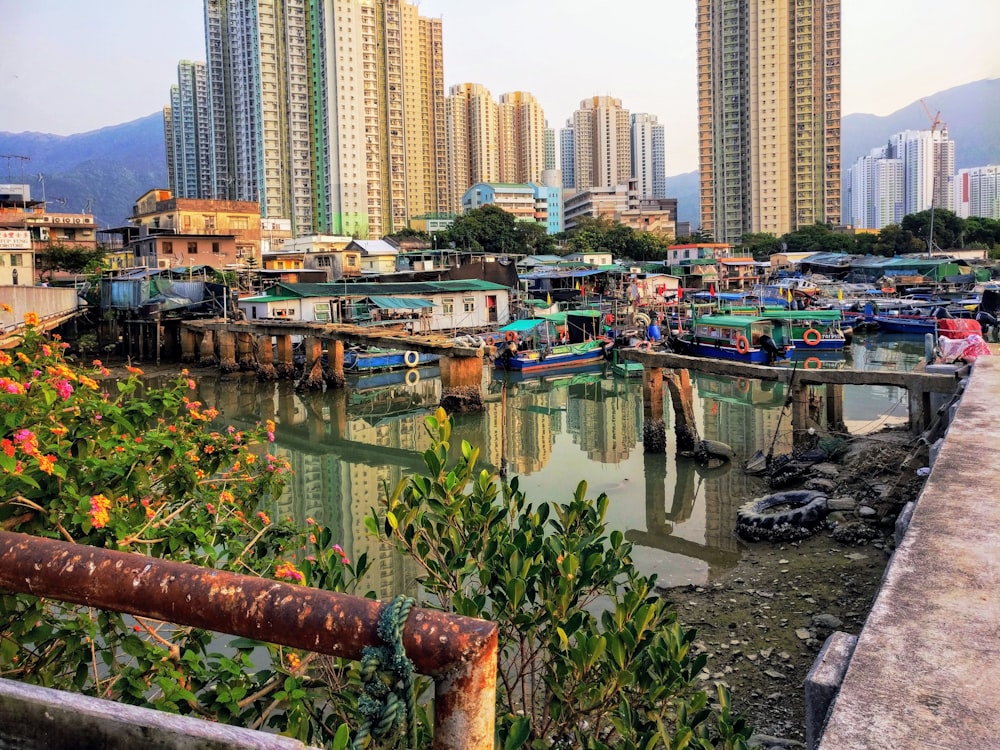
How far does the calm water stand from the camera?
34.7ft

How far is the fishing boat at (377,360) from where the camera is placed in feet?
85.4

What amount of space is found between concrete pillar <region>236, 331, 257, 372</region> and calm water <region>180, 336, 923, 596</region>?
1.34 metres

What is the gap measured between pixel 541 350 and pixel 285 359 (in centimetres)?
810

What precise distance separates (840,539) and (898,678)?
6.68 m

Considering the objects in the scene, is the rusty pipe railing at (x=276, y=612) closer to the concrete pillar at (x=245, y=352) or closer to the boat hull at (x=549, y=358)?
the boat hull at (x=549, y=358)

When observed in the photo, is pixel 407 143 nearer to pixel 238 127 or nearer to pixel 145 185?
pixel 238 127

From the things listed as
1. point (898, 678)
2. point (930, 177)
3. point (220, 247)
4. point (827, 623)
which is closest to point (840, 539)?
point (827, 623)

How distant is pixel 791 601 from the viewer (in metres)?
7.42

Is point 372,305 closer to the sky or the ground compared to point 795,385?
closer to the sky

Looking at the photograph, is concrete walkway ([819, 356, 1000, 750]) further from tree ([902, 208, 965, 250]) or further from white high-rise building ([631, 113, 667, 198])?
white high-rise building ([631, 113, 667, 198])

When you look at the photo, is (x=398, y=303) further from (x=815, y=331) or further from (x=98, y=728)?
(x=98, y=728)

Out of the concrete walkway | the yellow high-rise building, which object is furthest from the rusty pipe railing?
the yellow high-rise building

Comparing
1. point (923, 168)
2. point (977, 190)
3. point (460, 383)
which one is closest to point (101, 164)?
point (923, 168)

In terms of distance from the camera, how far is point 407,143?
84.6 metres
